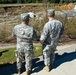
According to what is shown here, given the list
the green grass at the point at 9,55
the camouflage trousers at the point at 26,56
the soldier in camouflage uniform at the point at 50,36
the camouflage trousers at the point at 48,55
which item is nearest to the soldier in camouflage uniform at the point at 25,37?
the camouflage trousers at the point at 26,56

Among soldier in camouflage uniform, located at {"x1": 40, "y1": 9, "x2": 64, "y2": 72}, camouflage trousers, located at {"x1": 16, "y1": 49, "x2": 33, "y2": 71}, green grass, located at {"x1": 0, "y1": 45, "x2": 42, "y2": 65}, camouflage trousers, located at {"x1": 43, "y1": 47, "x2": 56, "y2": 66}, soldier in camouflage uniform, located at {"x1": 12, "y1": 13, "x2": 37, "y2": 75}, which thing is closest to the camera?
soldier in camouflage uniform, located at {"x1": 12, "y1": 13, "x2": 37, "y2": 75}

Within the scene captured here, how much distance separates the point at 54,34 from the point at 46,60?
79cm

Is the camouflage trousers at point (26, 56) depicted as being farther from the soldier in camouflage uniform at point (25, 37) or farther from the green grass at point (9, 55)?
the green grass at point (9, 55)

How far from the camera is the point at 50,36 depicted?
7074 millimetres

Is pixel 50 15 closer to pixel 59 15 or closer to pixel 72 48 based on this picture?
pixel 72 48

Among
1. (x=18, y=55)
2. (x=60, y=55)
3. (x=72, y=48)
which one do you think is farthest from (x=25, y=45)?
(x=72, y=48)

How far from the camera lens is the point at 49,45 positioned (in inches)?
283

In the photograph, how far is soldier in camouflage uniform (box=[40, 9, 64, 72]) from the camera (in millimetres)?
6953

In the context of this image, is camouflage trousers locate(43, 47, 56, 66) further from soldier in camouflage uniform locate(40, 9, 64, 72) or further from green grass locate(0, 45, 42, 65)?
green grass locate(0, 45, 42, 65)

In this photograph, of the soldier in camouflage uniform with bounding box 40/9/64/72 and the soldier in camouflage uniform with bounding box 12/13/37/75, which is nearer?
the soldier in camouflage uniform with bounding box 12/13/37/75

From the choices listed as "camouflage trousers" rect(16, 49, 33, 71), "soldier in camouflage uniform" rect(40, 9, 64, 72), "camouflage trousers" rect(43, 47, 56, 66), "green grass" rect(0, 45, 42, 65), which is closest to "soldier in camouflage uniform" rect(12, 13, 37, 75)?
"camouflage trousers" rect(16, 49, 33, 71)

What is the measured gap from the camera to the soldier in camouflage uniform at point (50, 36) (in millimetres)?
6953

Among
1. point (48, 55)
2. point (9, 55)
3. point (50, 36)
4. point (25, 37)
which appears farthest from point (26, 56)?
point (9, 55)

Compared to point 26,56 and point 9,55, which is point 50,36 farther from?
point 9,55
